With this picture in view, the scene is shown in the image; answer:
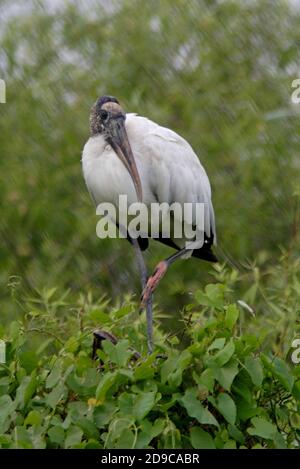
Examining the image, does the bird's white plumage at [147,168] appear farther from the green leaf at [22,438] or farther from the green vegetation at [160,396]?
the green leaf at [22,438]

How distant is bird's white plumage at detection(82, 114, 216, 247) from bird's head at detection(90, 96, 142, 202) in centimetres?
2

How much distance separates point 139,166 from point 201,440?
1450mm

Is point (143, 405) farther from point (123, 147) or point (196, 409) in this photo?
point (123, 147)

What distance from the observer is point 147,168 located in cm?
418

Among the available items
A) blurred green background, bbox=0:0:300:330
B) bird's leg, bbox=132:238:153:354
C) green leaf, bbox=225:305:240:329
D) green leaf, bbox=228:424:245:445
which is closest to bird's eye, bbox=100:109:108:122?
bird's leg, bbox=132:238:153:354

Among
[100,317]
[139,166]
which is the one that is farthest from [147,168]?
[100,317]

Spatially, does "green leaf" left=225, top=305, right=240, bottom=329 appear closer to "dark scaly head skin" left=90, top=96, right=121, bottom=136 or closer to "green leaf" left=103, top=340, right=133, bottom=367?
"green leaf" left=103, top=340, right=133, bottom=367

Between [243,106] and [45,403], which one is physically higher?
[243,106]

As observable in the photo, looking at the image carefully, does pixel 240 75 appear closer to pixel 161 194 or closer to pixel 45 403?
pixel 161 194

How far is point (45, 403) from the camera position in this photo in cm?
296

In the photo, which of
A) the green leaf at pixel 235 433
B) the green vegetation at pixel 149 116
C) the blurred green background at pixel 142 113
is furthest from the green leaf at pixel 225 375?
the blurred green background at pixel 142 113

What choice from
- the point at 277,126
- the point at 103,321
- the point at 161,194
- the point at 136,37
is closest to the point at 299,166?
the point at 277,126

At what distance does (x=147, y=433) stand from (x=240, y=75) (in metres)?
4.21

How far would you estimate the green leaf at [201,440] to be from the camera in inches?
112
